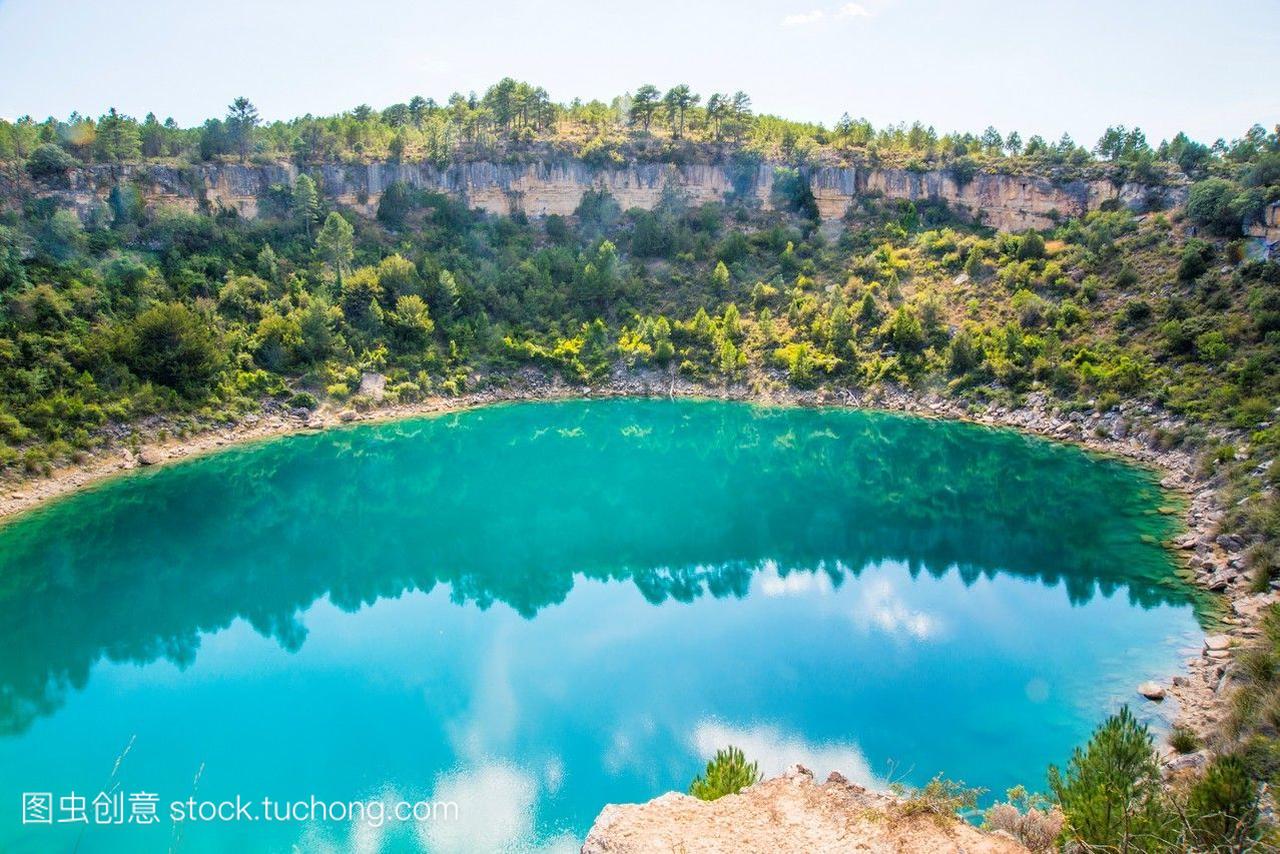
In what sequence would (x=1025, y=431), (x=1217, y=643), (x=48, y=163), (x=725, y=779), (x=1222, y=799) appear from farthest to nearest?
(x=48, y=163) → (x=1025, y=431) → (x=1217, y=643) → (x=725, y=779) → (x=1222, y=799)

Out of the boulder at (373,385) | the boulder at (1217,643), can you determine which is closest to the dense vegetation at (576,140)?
the boulder at (373,385)

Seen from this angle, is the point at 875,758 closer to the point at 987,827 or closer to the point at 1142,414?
Result: the point at 987,827

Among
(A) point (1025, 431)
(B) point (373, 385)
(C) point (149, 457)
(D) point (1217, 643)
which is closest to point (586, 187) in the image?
(B) point (373, 385)

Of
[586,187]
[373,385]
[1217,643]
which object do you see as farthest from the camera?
[586,187]

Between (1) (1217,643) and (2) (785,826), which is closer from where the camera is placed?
(2) (785,826)

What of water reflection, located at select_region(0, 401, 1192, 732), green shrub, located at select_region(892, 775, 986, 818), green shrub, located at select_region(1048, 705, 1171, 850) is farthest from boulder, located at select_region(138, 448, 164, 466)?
green shrub, located at select_region(1048, 705, 1171, 850)

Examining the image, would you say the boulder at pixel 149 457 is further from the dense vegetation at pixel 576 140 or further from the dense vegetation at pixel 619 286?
the dense vegetation at pixel 576 140

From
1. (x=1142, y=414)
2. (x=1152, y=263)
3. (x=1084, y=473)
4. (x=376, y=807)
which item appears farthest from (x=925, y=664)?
(x=1152, y=263)

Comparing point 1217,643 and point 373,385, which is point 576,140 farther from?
point 1217,643
